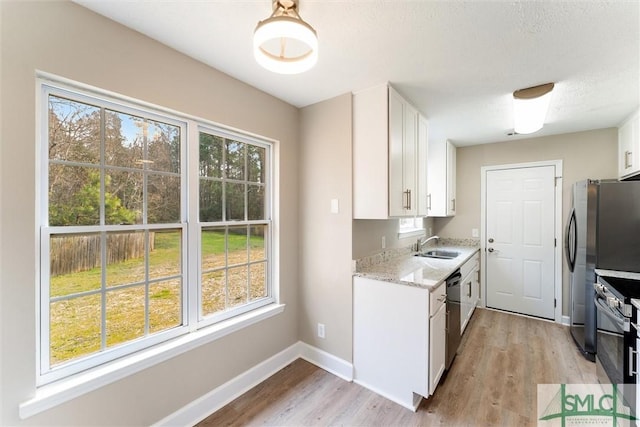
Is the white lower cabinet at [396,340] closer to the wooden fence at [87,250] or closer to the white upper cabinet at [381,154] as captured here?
the white upper cabinet at [381,154]

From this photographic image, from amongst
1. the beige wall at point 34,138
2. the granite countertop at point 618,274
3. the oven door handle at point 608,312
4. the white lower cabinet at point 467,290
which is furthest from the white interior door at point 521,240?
the beige wall at point 34,138

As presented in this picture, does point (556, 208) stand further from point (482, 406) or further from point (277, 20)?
point (277, 20)

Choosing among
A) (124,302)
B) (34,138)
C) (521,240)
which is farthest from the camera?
(521,240)

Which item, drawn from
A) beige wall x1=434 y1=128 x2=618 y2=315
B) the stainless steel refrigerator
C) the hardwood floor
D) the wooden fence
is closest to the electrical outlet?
the hardwood floor

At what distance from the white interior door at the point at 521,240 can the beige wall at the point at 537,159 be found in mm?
140

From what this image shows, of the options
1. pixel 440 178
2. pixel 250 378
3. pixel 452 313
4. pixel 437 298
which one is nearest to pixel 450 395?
pixel 452 313

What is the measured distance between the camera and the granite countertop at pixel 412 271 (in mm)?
2041

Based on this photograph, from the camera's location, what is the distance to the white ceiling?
1351 millimetres

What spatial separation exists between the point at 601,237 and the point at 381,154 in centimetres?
231

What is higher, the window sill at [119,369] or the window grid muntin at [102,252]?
the window grid muntin at [102,252]

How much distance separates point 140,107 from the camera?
5.35ft

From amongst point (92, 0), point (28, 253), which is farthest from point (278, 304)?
point (92, 0)

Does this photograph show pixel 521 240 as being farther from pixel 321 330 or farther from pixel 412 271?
pixel 321 330

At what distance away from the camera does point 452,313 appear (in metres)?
2.30
